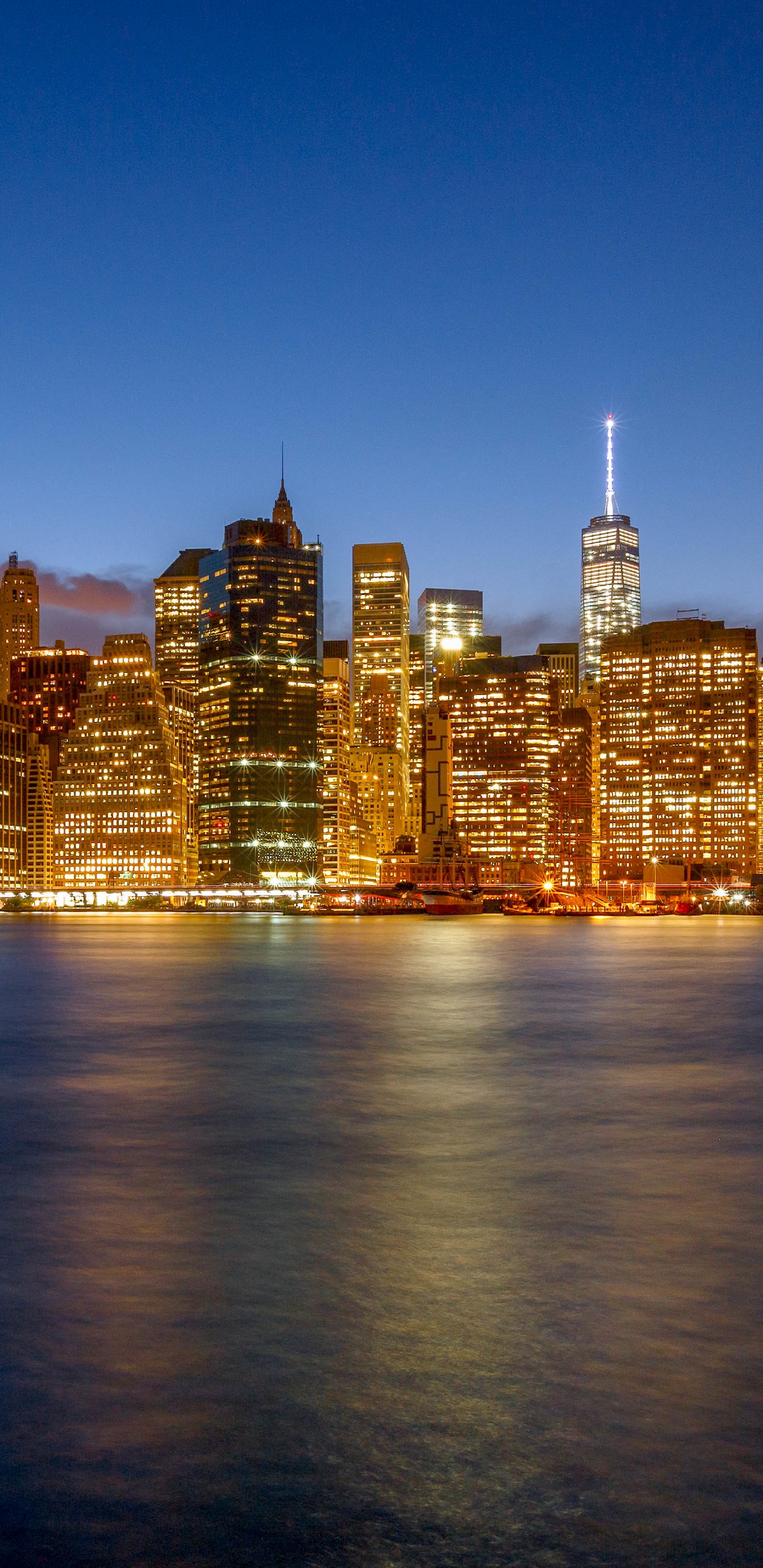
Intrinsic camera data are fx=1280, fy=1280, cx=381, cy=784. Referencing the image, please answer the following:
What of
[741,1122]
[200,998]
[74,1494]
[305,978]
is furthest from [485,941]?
[74,1494]

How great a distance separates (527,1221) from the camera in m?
15.1

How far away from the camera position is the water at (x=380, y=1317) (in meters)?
7.50

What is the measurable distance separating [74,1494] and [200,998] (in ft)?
154

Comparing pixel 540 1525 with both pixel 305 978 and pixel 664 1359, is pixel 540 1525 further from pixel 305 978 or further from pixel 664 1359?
pixel 305 978

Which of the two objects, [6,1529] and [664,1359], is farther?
[664,1359]

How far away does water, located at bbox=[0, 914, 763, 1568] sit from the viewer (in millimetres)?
7504

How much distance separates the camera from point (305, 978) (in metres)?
69.2

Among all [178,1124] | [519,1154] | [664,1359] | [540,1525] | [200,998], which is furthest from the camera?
[200,998]

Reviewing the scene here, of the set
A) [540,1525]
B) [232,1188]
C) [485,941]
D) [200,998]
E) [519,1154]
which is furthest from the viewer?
[485,941]

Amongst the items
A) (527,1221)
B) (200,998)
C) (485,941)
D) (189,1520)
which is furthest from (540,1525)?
(485,941)

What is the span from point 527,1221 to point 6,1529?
8660mm

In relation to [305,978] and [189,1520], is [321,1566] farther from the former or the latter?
[305,978]

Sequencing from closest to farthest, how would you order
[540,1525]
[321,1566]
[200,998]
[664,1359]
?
[321,1566] < [540,1525] < [664,1359] < [200,998]

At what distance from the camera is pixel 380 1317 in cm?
1126
